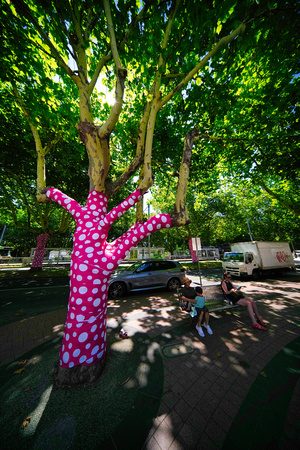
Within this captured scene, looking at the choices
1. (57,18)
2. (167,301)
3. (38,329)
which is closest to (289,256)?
(167,301)

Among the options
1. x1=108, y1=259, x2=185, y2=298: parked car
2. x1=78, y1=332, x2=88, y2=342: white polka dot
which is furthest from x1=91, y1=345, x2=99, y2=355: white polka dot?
x1=108, y1=259, x2=185, y2=298: parked car

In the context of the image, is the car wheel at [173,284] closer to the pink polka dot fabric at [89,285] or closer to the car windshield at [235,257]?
the pink polka dot fabric at [89,285]

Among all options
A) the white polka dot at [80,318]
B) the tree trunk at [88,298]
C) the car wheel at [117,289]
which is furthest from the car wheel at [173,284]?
the white polka dot at [80,318]

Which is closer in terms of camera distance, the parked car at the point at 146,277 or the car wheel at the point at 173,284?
the parked car at the point at 146,277

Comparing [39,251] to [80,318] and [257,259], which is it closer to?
[80,318]

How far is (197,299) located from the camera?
4098 mm

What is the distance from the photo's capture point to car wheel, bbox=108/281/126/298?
685 cm

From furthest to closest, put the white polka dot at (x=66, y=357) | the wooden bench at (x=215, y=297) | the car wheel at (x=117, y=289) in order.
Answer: the car wheel at (x=117, y=289) < the wooden bench at (x=215, y=297) < the white polka dot at (x=66, y=357)

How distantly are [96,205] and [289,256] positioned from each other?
56.4ft

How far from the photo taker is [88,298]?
8.27 ft

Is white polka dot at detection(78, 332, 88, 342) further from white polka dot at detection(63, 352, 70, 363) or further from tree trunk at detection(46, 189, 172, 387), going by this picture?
white polka dot at detection(63, 352, 70, 363)

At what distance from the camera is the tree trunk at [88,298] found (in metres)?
2.48

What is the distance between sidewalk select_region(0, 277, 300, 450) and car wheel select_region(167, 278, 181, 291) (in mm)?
3880

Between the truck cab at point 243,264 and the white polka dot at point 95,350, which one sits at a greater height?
the truck cab at point 243,264
